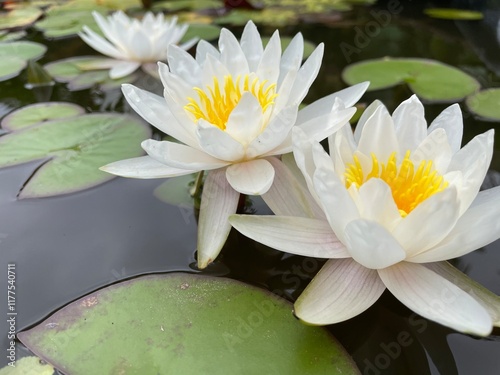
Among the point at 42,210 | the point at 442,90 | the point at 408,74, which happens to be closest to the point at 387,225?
the point at 42,210

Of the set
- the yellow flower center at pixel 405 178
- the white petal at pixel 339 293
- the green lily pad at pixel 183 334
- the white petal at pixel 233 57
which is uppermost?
the white petal at pixel 233 57

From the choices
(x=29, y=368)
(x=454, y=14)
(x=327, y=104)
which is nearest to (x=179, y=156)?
(x=327, y=104)

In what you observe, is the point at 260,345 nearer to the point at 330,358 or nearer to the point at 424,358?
the point at 330,358

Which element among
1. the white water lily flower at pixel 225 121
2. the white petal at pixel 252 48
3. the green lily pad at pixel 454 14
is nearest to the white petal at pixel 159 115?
the white water lily flower at pixel 225 121

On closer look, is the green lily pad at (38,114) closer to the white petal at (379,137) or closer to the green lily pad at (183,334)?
the green lily pad at (183,334)

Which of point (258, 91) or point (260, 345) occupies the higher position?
point (258, 91)
